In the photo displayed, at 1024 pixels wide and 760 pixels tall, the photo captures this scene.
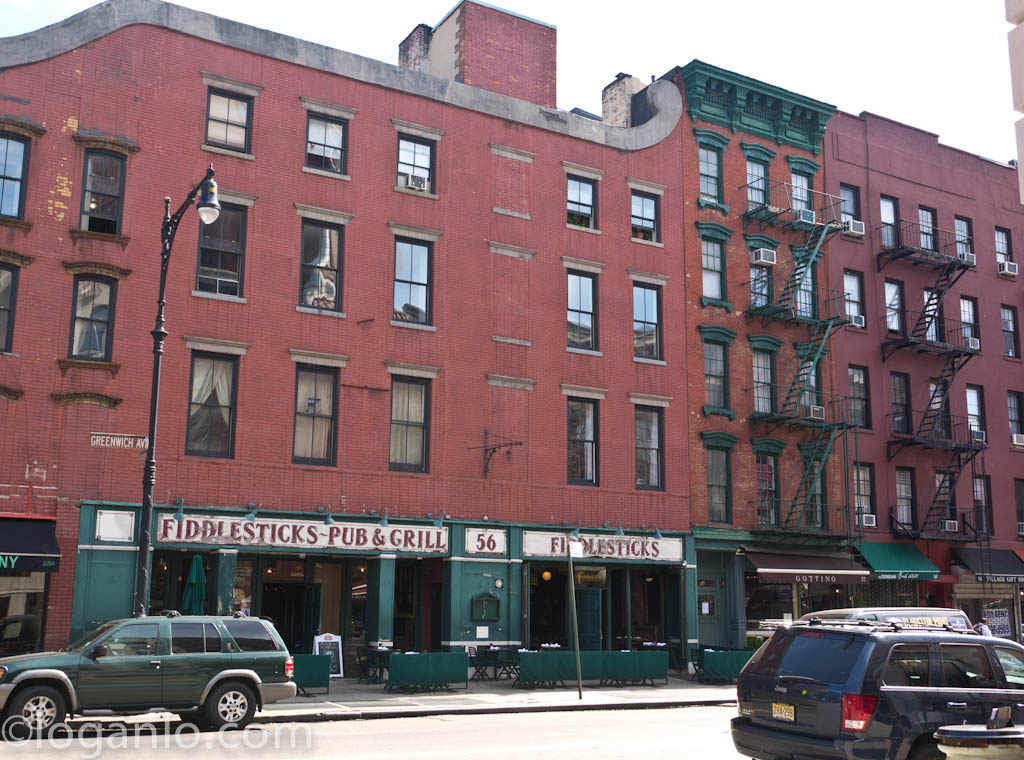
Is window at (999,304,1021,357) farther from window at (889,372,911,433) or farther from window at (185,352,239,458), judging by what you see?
window at (185,352,239,458)

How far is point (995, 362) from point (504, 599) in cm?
2160

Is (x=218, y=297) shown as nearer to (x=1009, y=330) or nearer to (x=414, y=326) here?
(x=414, y=326)

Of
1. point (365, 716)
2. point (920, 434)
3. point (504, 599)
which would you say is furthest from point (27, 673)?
point (920, 434)

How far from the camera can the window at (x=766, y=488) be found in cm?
3206

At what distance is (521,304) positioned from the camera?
28547 mm

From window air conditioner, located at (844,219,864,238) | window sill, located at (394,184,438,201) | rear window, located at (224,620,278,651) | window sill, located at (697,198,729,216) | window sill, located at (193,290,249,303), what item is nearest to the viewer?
rear window, located at (224,620,278,651)

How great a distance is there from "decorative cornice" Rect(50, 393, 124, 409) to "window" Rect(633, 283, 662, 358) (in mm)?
14398

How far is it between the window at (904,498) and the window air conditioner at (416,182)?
1846 cm

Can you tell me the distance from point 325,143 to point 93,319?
726 centimetres

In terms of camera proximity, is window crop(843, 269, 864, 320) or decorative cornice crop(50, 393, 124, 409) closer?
decorative cornice crop(50, 393, 124, 409)

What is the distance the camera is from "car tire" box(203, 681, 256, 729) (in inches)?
655

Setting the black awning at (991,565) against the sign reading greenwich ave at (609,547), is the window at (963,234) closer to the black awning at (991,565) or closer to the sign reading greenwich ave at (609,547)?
the black awning at (991,565)

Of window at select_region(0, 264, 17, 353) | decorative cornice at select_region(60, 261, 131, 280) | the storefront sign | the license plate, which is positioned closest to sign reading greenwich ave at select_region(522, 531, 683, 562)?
the storefront sign

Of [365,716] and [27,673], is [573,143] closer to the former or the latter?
[365,716]
